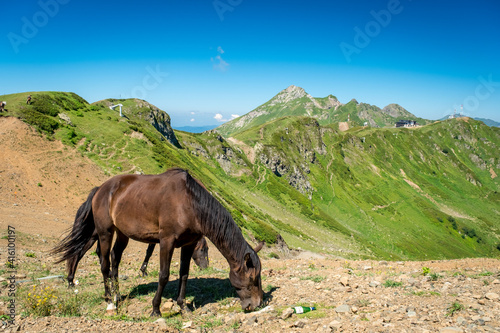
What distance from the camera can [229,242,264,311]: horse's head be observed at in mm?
8047

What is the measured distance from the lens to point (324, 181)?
385 feet

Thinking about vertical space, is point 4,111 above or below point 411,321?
above

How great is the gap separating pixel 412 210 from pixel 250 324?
131m

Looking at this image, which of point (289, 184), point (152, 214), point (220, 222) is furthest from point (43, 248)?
point (289, 184)

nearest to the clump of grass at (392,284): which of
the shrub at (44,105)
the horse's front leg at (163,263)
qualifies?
the horse's front leg at (163,263)

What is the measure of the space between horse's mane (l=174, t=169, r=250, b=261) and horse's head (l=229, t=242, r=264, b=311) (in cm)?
29

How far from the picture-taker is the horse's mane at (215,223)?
8094 millimetres

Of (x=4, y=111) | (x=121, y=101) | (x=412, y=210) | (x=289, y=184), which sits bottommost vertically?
(x=412, y=210)

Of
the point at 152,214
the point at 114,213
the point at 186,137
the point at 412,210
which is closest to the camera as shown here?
the point at 152,214

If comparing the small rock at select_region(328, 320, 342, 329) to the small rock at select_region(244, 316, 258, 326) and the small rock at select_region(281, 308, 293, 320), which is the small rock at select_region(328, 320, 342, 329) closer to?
the small rock at select_region(281, 308, 293, 320)

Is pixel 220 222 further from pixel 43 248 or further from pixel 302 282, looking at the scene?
pixel 43 248

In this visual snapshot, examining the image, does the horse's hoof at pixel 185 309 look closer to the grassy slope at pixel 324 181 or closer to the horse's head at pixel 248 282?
the horse's head at pixel 248 282

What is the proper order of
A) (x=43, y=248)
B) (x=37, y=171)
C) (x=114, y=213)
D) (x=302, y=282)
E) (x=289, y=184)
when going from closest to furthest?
(x=114, y=213)
(x=302, y=282)
(x=43, y=248)
(x=37, y=171)
(x=289, y=184)

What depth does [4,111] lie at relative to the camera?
33969mm
